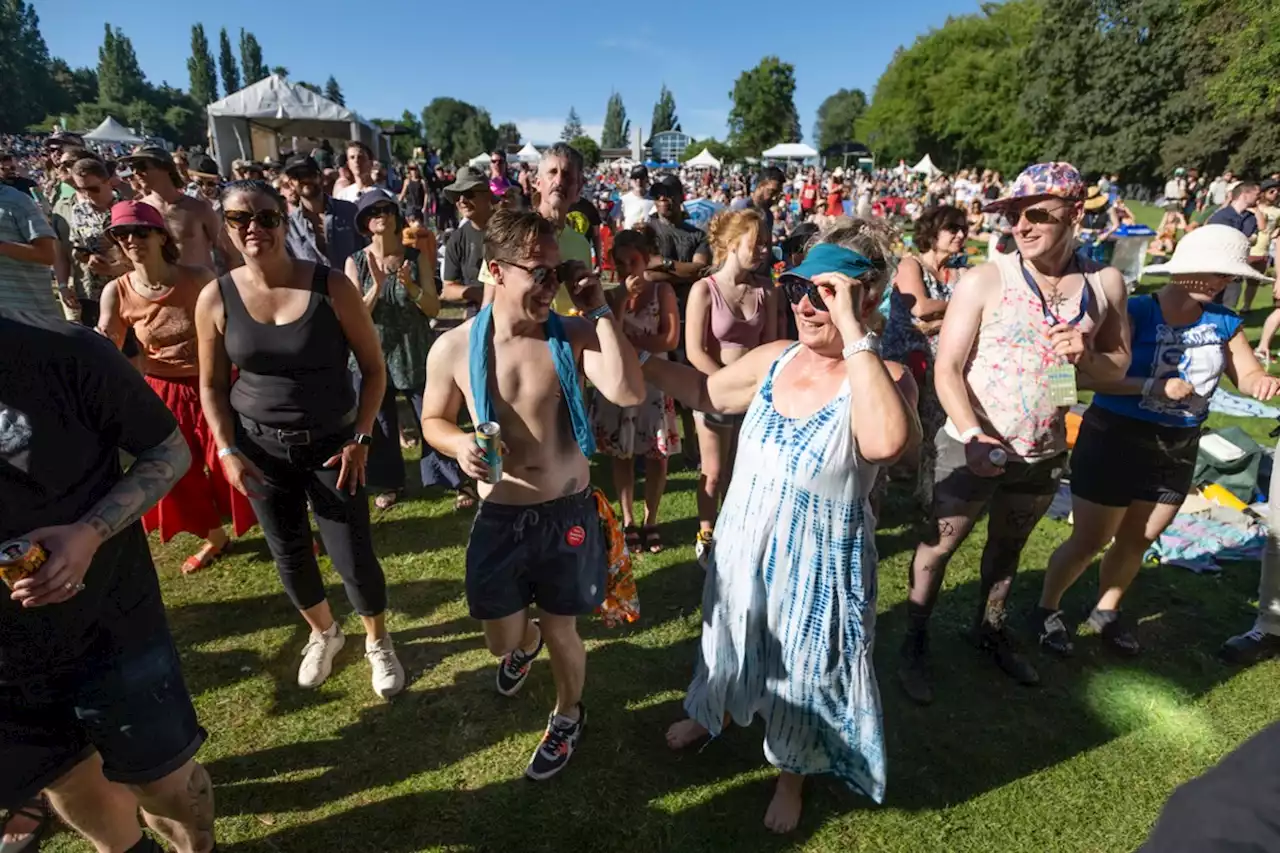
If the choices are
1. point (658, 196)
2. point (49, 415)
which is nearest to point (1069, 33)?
point (658, 196)

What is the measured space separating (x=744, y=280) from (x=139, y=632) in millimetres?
3346

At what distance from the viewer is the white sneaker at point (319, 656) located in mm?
3332

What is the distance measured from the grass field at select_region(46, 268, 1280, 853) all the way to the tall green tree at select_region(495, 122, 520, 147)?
99.5 metres

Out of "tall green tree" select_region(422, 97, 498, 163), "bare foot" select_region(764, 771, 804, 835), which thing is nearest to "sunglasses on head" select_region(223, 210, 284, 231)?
"bare foot" select_region(764, 771, 804, 835)

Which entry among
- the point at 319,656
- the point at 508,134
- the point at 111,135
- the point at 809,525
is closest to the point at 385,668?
the point at 319,656

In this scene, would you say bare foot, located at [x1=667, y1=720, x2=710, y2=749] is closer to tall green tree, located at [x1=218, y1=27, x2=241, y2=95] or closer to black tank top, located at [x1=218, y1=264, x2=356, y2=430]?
black tank top, located at [x1=218, y1=264, x2=356, y2=430]

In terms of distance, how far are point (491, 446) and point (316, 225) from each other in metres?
4.93

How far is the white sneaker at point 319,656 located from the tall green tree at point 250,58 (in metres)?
157

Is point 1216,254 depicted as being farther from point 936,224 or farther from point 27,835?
point 27,835

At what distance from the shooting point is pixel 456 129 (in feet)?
329

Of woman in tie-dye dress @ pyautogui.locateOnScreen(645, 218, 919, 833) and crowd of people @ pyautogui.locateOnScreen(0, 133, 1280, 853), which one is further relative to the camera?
woman in tie-dye dress @ pyautogui.locateOnScreen(645, 218, 919, 833)

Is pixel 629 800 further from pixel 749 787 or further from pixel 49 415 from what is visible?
pixel 49 415

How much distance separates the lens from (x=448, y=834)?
8.51 feet

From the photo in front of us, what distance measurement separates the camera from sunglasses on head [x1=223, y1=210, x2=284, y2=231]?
267 cm
